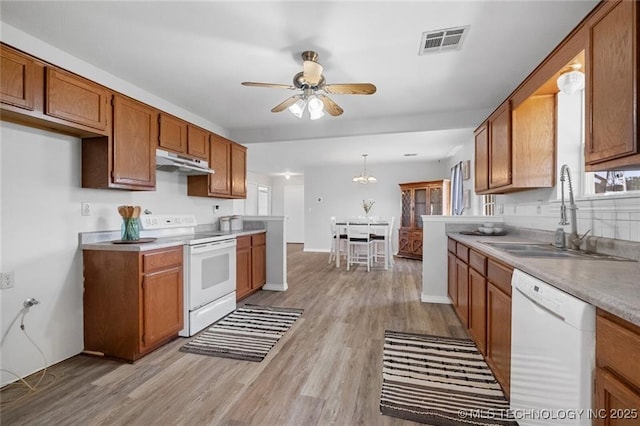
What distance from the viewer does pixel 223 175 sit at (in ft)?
12.3

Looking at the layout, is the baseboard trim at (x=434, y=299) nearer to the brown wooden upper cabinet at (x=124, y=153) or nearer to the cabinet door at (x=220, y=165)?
the cabinet door at (x=220, y=165)

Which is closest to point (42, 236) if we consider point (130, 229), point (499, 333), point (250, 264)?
point (130, 229)

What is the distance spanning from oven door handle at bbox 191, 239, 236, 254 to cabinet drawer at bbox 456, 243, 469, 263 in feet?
8.01

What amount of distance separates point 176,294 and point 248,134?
265 centimetres

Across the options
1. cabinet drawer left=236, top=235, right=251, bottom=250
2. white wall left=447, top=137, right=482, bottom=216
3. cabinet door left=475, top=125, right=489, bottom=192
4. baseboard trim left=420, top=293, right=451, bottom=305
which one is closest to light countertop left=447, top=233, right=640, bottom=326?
cabinet door left=475, top=125, right=489, bottom=192

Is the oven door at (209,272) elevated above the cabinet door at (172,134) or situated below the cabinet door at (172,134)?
below

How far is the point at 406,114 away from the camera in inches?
144

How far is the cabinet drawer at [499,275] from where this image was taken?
1.64 meters

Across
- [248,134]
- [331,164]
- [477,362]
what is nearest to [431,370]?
[477,362]

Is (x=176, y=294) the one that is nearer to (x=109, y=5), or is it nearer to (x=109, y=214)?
(x=109, y=214)

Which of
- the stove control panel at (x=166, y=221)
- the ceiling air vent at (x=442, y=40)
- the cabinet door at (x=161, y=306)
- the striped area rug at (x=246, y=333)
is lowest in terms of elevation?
the striped area rug at (x=246, y=333)

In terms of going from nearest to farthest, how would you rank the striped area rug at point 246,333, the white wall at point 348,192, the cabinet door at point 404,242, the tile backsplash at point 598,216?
the tile backsplash at point 598,216 → the striped area rug at point 246,333 → the cabinet door at point 404,242 → the white wall at point 348,192

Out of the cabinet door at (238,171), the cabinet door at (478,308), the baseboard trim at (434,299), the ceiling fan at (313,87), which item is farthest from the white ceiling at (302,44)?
the baseboard trim at (434,299)

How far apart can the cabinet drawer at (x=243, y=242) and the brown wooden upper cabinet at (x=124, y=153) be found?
1163 millimetres
